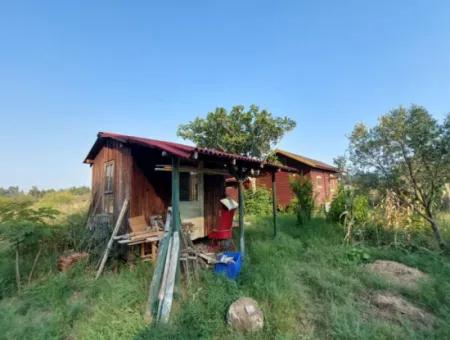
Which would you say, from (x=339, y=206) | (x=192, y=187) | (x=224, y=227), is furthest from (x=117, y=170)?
(x=339, y=206)

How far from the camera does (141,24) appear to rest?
26.3 feet

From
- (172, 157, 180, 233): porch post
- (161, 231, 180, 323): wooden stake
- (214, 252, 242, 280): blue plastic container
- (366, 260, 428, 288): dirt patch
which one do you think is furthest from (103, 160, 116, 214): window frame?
(366, 260, 428, 288): dirt patch

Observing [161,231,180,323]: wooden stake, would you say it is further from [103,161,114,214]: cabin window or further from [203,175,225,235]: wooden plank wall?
[103,161,114,214]: cabin window

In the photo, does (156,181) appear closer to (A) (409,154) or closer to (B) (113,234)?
(B) (113,234)

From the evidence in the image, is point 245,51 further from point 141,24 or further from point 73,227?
point 73,227

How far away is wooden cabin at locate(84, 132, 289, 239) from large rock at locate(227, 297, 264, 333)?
2.79 m

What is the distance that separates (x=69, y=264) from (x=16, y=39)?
21.0ft

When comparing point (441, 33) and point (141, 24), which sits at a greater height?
point (141, 24)

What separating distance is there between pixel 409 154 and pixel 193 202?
6.02 meters

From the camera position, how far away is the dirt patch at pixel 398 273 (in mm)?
4461

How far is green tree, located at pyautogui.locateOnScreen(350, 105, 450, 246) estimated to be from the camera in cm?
609

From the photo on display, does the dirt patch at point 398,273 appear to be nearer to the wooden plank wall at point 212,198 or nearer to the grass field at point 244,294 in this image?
the grass field at point 244,294

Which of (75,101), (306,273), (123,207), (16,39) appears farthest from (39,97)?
(306,273)

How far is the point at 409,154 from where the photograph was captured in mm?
6516
